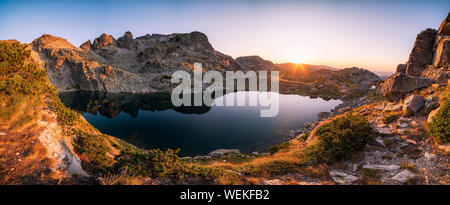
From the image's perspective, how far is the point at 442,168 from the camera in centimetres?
898

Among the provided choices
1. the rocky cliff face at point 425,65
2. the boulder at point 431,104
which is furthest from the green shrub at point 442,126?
the rocky cliff face at point 425,65

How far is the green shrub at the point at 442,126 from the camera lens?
1024 centimetres

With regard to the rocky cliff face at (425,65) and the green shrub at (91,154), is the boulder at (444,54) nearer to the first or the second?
the rocky cliff face at (425,65)

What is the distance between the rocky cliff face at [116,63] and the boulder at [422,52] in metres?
93.8

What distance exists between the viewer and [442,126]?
10453mm

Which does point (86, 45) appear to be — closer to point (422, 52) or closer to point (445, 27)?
point (422, 52)

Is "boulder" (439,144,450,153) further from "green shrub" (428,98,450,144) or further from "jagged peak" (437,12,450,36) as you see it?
"jagged peak" (437,12,450,36)

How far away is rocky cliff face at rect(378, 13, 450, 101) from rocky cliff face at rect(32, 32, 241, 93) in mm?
92112

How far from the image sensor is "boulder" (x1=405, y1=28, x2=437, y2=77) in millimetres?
32628

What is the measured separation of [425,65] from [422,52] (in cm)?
285

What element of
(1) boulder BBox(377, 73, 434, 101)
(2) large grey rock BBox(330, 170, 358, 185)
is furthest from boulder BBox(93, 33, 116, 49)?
(1) boulder BBox(377, 73, 434, 101)

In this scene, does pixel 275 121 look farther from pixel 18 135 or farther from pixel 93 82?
pixel 93 82
